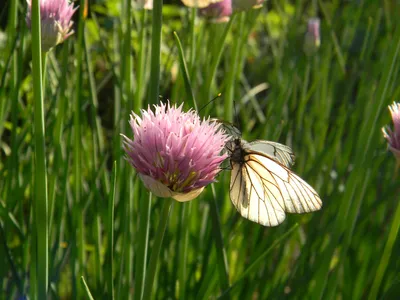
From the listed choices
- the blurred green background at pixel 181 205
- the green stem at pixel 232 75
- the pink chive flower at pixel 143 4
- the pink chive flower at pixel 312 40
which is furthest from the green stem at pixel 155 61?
the pink chive flower at pixel 312 40

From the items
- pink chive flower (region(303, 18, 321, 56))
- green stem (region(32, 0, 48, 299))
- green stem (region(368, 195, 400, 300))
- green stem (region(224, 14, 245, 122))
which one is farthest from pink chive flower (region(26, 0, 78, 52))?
pink chive flower (region(303, 18, 321, 56))

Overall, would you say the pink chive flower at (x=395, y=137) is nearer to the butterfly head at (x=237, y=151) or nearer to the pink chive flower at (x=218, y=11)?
the butterfly head at (x=237, y=151)

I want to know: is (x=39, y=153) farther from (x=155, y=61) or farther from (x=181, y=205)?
(x=181, y=205)

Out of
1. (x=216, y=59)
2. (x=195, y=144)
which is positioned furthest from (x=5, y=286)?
(x=195, y=144)

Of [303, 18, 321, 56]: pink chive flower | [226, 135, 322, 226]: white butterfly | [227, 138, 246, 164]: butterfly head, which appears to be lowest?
[226, 135, 322, 226]: white butterfly

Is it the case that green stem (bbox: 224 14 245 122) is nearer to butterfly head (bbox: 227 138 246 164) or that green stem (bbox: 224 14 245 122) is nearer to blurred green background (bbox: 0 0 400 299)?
blurred green background (bbox: 0 0 400 299)

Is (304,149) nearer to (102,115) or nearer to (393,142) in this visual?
(393,142)
